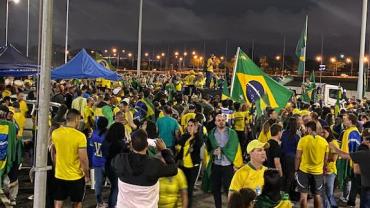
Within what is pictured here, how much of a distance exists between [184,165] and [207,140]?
57cm

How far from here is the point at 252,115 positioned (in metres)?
13.8

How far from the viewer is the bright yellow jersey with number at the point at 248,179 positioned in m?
5.40

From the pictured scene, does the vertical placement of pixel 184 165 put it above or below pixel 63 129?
below

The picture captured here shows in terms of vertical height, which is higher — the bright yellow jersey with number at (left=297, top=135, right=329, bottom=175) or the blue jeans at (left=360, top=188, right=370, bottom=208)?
the bright yellow jersey with number at (left=297, top=135, right=329, bottom=175)

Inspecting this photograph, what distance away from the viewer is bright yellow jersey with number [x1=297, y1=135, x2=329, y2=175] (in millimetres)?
8289

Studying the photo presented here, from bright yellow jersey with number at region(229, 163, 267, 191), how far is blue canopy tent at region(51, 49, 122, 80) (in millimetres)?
11824

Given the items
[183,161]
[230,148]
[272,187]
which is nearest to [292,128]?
[230,148]

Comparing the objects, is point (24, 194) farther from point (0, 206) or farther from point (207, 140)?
point (207, 140)

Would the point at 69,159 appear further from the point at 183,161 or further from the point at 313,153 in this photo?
the point at 313,153

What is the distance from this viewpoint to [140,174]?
4820mm

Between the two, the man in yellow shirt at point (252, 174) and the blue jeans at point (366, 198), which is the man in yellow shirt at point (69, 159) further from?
the blue jeans at point (366, 198)

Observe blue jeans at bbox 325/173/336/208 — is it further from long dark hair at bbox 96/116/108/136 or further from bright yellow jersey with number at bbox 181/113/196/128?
long dark hair at bbox 96/116/108/136

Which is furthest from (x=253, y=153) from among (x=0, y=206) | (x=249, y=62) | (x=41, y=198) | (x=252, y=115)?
(x=252, y=115)

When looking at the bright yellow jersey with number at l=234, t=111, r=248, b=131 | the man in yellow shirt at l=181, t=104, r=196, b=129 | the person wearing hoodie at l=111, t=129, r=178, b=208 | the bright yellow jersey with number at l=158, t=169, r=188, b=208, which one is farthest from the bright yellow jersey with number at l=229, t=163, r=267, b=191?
the bright yellow jersey with number at l=234, t=111, r=248, b=131
